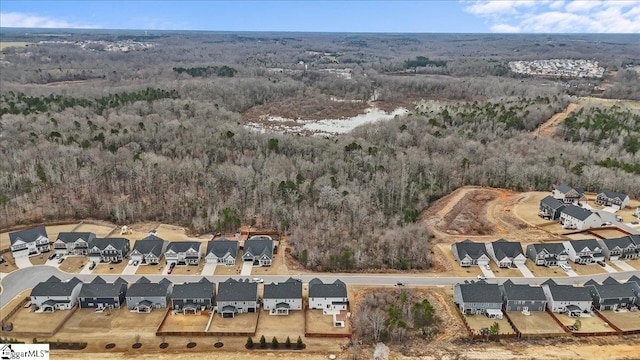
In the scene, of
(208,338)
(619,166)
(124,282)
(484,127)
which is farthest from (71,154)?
(619,166)

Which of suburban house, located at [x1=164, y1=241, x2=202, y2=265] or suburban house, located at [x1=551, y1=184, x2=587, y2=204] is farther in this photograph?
suburban house, located at [x1=551, y1=184, x2=587, y2=204]

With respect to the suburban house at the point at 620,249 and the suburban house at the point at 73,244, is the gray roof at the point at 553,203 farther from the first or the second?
the suburban house at the point at 73,244

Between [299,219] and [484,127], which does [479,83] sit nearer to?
[484,127]

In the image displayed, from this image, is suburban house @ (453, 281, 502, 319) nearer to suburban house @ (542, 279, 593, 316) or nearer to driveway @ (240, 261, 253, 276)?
suburban house @ (542, 279, 593, 316)

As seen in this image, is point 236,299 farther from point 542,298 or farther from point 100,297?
point 542,298

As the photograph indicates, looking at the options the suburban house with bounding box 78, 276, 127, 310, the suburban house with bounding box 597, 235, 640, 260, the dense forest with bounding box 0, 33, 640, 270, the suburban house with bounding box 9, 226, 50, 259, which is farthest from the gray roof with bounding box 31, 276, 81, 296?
the suburban house with bounding box 597, 235, 640, 260

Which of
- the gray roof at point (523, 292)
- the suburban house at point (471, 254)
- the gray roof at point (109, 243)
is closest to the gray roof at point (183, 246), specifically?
the gray roof at point (109, 243)

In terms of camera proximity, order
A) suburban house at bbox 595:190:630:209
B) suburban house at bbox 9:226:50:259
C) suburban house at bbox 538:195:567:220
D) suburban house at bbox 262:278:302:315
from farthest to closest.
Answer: suburban house at bbox 595:190:630:209
suburban house at bbox 538:195:567:220
suburban house at bbox 9:226:50:259
suburban house at bbox 262:278:302:315
